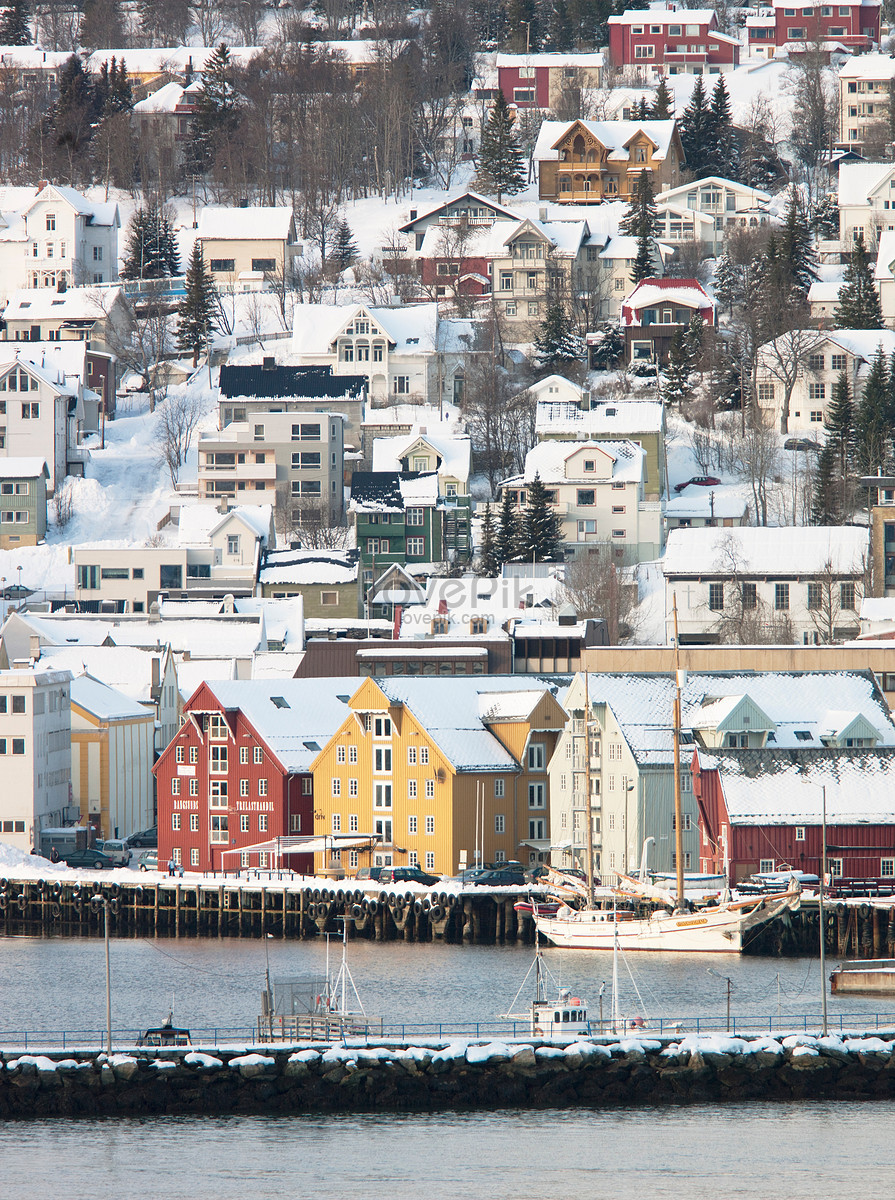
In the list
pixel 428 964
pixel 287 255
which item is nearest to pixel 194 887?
pixel 428 964

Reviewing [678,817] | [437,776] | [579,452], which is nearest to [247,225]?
[579,452]

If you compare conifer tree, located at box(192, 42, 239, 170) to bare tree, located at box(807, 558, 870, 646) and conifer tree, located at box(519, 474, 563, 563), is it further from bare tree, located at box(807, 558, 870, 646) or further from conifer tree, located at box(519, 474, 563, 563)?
bare tree, located at box(807, 558, 870, 646)

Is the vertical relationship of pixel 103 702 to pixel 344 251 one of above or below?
below

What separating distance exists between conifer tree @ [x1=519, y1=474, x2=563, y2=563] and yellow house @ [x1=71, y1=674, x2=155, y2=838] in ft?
83.9

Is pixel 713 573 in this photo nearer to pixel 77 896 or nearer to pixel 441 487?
pixel 441 487

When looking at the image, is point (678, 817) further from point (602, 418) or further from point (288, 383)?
point (288, 383)

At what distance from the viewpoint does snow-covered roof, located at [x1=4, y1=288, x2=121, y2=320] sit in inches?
5256

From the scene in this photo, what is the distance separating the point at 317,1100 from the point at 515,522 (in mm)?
65778

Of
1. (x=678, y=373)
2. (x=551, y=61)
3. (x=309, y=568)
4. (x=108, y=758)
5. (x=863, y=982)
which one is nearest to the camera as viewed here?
(x=863, y=982)

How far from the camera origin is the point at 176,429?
125 metres

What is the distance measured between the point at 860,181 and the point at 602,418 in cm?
3115

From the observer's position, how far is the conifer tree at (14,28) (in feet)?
589

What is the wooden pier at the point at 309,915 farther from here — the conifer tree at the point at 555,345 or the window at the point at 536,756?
the conifer tree at the point at 555,345

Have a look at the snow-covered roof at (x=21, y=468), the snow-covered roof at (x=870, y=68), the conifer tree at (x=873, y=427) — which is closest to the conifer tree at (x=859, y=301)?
the conifer tree at (x=873, y=427)
